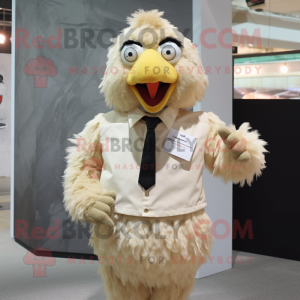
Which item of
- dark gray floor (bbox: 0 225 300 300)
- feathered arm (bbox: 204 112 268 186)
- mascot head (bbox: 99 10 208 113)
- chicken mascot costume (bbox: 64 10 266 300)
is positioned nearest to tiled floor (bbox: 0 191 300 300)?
dark gray floor (bbox: 0 225 300 300)

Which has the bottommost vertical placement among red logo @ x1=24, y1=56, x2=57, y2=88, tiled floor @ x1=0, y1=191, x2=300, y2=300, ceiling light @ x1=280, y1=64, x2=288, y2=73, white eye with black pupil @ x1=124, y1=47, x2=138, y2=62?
tiled floor @ x1=0, y1=191, x2=300, y2=300

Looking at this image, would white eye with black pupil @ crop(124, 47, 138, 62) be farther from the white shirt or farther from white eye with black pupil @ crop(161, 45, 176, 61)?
the white shirt

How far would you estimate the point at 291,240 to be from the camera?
3.13m

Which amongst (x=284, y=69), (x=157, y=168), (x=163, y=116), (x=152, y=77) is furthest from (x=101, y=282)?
(x=284, y=69)

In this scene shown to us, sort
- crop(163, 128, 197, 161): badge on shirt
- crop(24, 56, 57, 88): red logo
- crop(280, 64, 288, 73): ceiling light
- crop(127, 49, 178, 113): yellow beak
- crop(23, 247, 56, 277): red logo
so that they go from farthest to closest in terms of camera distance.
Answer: crop(280, 64, 288, 73): ceiling light, crop(24, 56, 57, 88): red logo, crop(23, 247, 56, 277): red logo, crop(163, 128, 197, 161): badge on shirt, crop(127, 49, 178, 113): yellow beak

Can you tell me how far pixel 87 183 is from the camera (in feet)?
5.40

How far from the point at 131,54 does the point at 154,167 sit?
A: 48 cm

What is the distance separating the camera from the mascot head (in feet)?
5.09

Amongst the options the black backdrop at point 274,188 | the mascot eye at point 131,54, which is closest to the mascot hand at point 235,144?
the mascot eye at point 131,54

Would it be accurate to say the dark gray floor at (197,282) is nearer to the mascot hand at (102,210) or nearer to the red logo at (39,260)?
the red logo at (39,260)

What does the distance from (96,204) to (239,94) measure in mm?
2555

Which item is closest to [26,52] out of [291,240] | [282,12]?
[291,240]

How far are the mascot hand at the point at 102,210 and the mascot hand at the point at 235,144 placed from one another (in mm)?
518

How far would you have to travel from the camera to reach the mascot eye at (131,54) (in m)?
1.57
